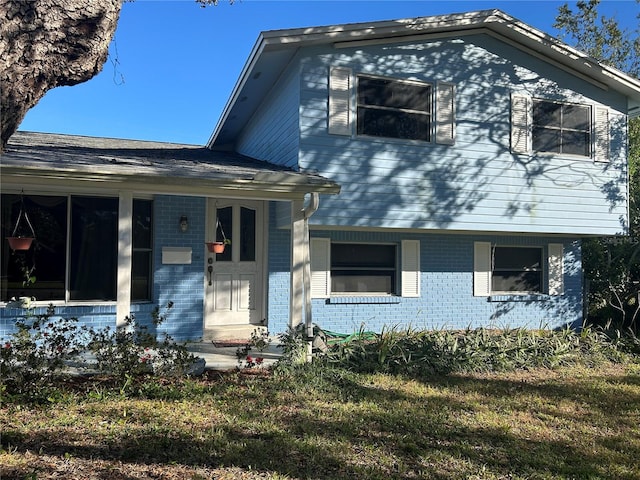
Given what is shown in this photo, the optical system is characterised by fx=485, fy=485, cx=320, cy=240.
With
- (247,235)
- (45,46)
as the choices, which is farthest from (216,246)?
(45,46)

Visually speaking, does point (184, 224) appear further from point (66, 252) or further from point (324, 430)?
point (324, 430)

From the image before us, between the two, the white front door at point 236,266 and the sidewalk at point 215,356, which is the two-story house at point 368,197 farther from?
the sidewalk at point 215,356

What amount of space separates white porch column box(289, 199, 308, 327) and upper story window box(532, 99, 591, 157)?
5513mm

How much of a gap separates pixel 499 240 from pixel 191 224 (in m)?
6.52

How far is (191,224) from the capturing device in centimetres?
813

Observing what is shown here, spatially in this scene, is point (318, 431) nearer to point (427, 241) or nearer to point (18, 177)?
point (18, 177)

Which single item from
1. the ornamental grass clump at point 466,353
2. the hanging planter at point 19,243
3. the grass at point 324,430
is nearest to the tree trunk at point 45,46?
the grass at point 324,430

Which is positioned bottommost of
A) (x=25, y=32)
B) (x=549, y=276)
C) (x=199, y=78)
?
(x=549, y=276)

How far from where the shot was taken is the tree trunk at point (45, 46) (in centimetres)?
254

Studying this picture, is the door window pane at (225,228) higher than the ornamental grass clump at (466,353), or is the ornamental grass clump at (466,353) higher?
the door window pane at (225,228)

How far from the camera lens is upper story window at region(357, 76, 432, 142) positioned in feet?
28.1

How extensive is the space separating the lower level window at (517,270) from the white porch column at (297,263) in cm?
548

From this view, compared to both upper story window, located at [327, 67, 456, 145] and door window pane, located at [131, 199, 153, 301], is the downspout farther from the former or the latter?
door window pane, located at [131, 199, 153, 301]

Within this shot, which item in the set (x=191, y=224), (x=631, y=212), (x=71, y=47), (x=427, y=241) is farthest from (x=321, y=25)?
(x=631, y=212)
